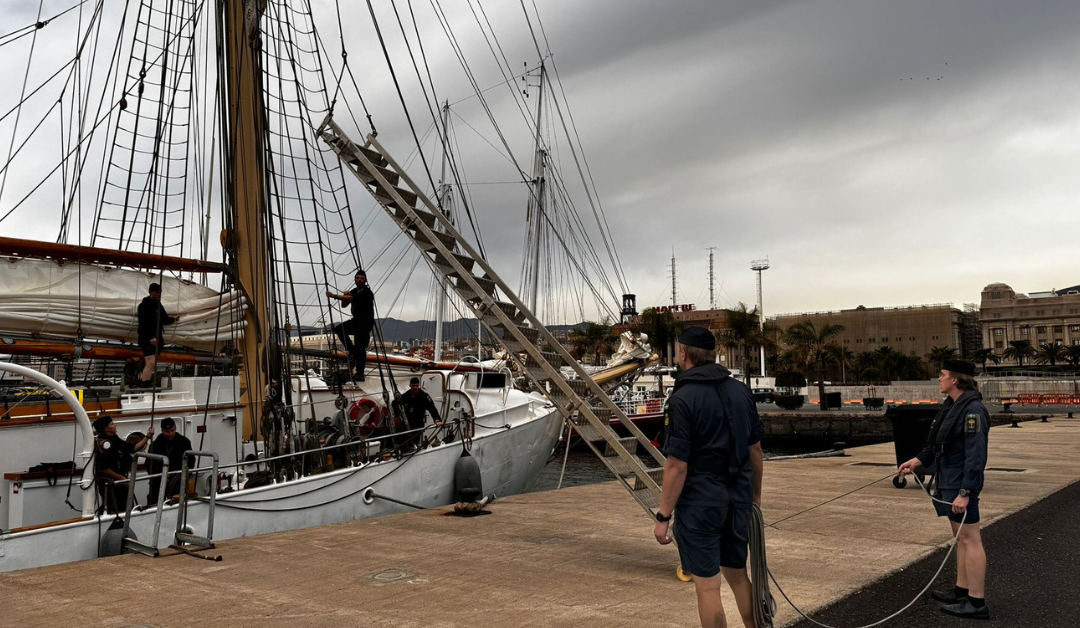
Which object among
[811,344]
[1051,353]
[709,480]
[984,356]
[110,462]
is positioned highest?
[811,344]

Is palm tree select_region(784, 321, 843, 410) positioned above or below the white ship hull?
above

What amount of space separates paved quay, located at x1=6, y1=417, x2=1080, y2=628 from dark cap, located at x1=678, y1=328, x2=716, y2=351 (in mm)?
1779

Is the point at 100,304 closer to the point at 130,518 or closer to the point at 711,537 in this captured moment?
the point at 130,518

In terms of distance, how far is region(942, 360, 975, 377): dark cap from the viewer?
5410 millimetres

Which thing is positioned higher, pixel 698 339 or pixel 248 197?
pixel 248 197

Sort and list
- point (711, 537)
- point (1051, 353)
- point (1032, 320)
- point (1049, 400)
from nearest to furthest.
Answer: point (711, 537), point (1049, 400), point (1051, 353), point (1032, 320)

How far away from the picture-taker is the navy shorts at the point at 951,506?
507 centimetres

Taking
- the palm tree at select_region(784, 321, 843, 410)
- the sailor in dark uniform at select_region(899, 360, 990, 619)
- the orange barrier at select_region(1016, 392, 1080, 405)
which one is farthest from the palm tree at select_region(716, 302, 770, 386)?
the sailor in dark uniform at select_region(899, 360, 990, 619)

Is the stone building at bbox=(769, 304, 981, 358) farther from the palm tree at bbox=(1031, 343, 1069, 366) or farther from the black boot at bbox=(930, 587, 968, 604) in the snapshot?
the black boot at bbox=(930, 587, 968, 604)

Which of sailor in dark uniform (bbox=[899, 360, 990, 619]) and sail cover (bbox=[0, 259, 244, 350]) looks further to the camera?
sail cover (bbox=[0, 259, 244, 350])

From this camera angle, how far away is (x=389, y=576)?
6.21 meters

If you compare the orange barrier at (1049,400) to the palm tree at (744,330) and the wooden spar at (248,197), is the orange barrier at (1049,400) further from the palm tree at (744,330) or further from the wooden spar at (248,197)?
the wooden spar at (248,197)

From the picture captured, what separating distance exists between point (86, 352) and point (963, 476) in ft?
35.5

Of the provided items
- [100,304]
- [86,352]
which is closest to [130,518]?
Answer: [86,352]
